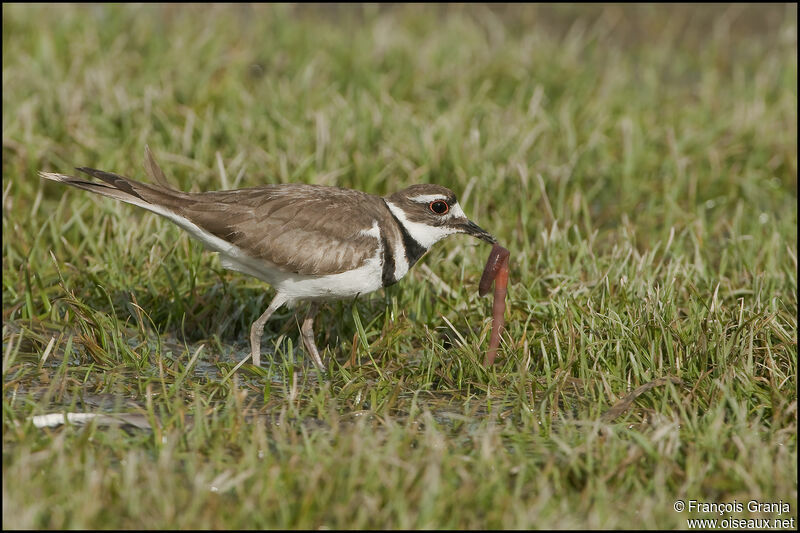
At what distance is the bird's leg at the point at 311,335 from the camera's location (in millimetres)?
6078

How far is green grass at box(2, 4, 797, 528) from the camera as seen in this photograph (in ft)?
14.2

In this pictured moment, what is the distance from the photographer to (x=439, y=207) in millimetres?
6367

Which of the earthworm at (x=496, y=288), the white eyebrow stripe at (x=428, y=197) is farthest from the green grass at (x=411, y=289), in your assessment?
the white eyebrow stripe at (x=428, y=197)

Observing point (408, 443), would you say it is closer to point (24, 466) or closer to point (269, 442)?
point (269, 442)

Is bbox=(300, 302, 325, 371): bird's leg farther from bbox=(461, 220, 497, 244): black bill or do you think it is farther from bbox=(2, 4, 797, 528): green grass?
bbox=(461, 220, 497, 244): black bill

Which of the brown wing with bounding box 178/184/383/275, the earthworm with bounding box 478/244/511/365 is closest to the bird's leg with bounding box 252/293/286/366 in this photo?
the brown wing with bounding box 178/184/383/275

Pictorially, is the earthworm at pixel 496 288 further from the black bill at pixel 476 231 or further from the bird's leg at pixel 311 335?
the bird's leg at pixel 311 335

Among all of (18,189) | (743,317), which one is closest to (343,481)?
(743,317)

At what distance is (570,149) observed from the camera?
28.5ft

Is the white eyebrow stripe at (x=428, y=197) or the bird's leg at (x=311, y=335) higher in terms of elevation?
the white eyebrow stripe at (x=428, y=197)

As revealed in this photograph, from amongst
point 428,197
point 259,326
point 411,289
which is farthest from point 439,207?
point 259,326

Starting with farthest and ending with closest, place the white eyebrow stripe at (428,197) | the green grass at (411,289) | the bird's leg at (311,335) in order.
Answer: the white eyebrow stripe at (428,197)
the bird's leg at (311,335)
the green grass at (411,289)

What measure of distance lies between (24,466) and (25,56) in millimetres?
6093

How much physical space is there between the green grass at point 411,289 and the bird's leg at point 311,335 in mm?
132
